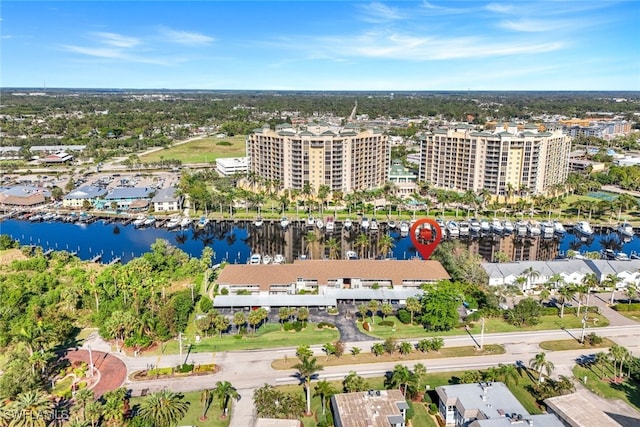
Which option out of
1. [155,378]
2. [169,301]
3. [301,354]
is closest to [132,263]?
[169,301]

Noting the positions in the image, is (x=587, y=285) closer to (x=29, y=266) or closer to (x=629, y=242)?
(x=629, y=242)

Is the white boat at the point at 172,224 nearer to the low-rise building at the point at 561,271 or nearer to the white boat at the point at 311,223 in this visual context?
the white boat at the point at 311,223

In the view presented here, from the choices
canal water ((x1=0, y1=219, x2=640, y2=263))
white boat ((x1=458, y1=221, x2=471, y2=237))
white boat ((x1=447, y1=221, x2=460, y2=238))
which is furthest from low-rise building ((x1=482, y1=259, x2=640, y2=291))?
white boat ((x1=458, y1=221, x2=471, y2=237))

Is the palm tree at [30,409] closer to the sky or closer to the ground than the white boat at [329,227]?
closer to the sky

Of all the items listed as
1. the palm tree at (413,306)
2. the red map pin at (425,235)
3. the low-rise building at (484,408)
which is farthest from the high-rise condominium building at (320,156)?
the low-rise building at (484,408)

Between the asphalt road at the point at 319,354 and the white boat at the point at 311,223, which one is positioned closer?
the asphalt road at the point at 319,354

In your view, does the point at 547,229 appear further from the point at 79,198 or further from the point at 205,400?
the point at 79,198

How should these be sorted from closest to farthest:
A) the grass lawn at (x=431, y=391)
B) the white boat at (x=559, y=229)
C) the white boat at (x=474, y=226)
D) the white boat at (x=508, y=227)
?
the grass lawn at (x=431, y=391) → the white boat at (x=559, y=229) → the white boat at (x=474, y=226) → the white boat at (x=508, y=227)
